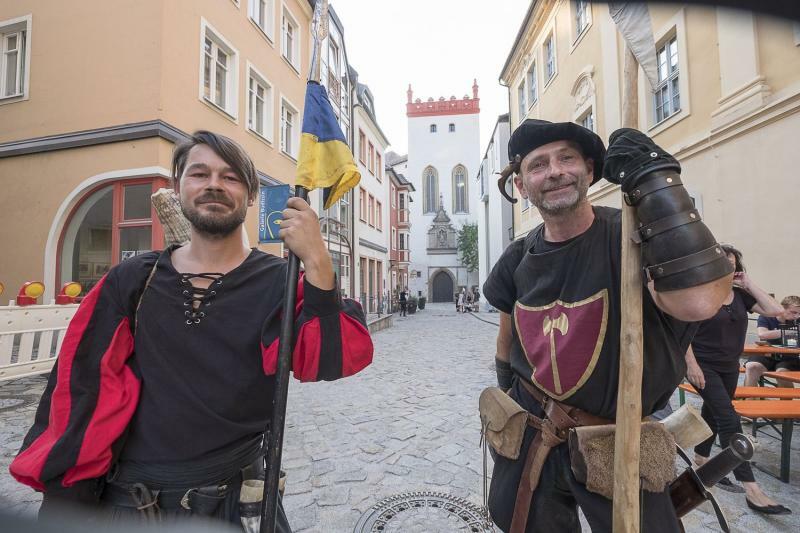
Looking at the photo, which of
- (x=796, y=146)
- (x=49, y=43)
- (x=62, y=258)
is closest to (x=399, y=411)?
(x=796, y=146)

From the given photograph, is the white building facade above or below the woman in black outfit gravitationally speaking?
above

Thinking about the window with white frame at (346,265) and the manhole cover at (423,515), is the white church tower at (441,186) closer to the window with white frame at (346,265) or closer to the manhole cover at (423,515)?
the window with white frame at (346,265)

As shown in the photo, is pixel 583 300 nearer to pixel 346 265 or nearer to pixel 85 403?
pixel 85 403

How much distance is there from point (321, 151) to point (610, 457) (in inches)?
56.6

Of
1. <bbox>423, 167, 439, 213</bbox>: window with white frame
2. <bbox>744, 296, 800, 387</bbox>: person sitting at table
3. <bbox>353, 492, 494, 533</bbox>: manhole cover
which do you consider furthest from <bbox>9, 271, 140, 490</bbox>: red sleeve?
<bbox>423, 167, 439, 213</bbox>: window with white frame

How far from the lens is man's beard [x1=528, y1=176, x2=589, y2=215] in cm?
164

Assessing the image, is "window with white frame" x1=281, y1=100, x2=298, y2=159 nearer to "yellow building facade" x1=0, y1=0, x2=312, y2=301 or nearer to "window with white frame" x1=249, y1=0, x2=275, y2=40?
"window with white frame" x1=249, y1=0, x2=275, y2=40

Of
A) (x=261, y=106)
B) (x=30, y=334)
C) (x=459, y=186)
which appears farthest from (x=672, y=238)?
(x=459, y=186)

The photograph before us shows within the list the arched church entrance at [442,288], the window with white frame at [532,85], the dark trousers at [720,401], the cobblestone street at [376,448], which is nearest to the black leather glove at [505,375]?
the cobblestone street at [376,448]

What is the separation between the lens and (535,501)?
5.49 feet

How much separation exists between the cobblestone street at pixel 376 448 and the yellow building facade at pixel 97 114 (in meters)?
3.84

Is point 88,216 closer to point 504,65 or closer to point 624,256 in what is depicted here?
point 624,256

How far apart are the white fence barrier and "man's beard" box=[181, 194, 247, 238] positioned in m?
5.42

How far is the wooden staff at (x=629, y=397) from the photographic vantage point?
130 cm
